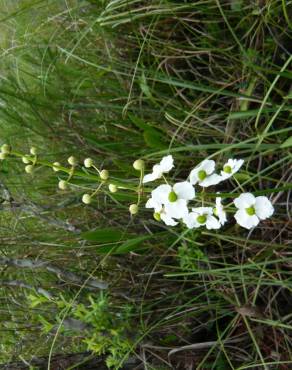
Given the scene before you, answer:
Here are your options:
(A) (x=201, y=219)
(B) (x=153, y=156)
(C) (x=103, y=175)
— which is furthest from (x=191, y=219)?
(B) (x=153, y=156)

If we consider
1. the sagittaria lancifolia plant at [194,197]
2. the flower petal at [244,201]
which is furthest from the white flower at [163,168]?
the flower petal at [244,201]

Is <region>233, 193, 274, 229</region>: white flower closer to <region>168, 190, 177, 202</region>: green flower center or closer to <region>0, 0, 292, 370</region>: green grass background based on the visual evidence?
<region>168, 190, 177, 202</region>: green flower center

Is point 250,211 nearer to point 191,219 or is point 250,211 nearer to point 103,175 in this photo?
point 191,219

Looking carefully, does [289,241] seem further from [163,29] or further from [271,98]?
[163,29]

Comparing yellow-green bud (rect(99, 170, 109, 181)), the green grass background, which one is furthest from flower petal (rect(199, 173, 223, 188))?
the green grass background

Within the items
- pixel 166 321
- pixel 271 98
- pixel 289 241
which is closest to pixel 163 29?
pixel 271 98

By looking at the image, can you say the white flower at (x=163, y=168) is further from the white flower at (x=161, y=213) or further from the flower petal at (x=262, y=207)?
the flower petal at (x=262, y=207)
